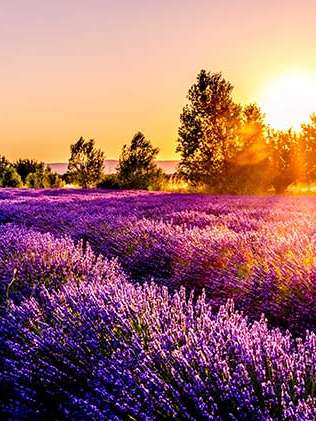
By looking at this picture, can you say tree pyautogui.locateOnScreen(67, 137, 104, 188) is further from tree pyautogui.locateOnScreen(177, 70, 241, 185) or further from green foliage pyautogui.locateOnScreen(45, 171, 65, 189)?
tree pyautogui.locateOnScreen(177, 70, 241, 185)

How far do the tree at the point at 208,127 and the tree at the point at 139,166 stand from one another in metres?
5.56

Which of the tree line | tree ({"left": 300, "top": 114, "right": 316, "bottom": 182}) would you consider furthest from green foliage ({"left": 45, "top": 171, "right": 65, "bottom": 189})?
tree ({"left": 300, "top": 114, "right": 316, "bottom": 182})

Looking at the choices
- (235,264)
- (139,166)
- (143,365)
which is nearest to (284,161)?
(139,166)

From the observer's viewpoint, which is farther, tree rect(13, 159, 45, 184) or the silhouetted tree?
tree rect(13, 159, 45, 184)

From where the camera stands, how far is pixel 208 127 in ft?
117

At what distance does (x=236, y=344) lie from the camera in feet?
4.91

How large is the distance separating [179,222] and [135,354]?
4.61m

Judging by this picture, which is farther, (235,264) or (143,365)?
(235,264)

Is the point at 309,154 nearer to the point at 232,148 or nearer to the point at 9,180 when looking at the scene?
the point at 232,148

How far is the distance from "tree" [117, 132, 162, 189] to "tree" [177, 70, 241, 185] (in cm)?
556

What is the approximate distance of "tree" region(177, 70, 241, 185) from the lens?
34938 millimetres

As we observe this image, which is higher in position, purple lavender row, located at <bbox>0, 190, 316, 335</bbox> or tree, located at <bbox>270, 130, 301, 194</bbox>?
tree, located at <bbox>270, 130, 301, 194</bbox>

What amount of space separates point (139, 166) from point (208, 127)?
27.2 feet

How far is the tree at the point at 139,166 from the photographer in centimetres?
4016
